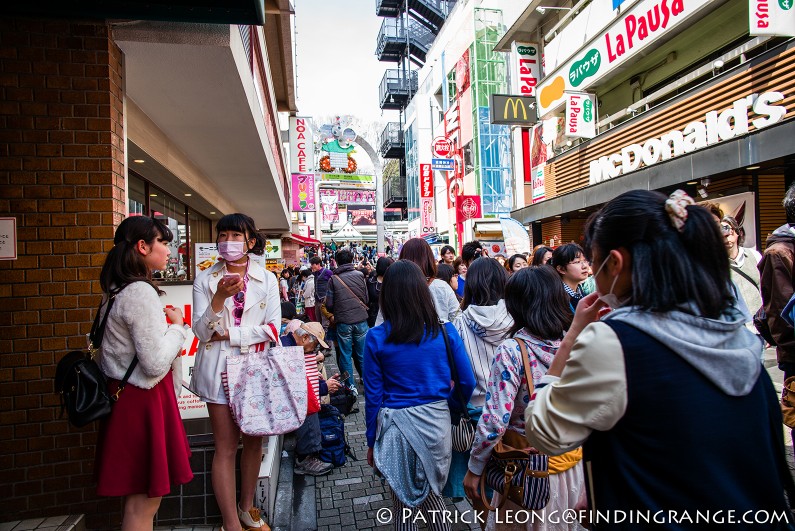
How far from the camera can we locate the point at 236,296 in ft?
10.6

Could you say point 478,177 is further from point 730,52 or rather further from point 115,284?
point 115,284

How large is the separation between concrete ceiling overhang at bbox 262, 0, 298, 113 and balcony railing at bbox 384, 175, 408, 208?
129 ft

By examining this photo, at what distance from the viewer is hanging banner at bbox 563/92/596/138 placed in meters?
14.1

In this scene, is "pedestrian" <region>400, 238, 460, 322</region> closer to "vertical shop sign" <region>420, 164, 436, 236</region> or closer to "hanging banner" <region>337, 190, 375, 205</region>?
"vertical shop sign" <region>420, 164, 436, 236</region>

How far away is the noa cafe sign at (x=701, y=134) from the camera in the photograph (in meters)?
8.27

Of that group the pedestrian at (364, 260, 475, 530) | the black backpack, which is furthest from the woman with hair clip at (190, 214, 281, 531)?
the black backpack

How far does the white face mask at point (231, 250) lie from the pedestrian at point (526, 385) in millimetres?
1779

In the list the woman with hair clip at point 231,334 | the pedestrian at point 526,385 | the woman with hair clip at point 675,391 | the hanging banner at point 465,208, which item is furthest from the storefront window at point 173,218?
the hanging banner at point 465,208

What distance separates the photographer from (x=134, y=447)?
2.57 meters

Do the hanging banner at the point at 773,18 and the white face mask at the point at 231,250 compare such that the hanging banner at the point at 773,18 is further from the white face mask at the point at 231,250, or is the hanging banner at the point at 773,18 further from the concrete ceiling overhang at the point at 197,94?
the white face mask at the point at 231,250

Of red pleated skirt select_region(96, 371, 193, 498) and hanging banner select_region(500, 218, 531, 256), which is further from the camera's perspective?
hanging banner select_region(500, 218, 531, 256)

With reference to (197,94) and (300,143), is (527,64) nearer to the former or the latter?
(300,143)

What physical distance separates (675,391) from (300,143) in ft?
60.8

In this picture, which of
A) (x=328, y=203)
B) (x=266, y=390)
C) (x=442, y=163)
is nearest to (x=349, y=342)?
(x=266, y=390)
